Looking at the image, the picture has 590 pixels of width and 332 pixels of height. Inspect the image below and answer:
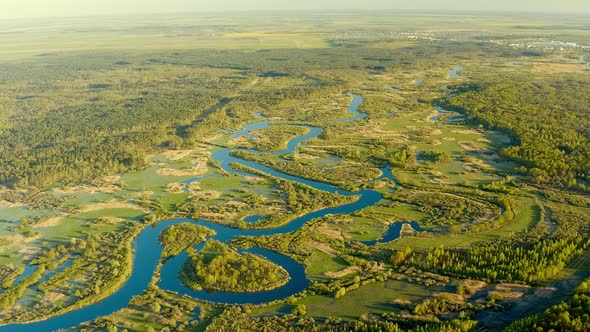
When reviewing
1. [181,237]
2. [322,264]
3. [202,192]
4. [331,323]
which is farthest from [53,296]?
[202,192]

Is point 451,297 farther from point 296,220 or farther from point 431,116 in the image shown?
point 431,116

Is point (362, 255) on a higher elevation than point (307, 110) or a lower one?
lower

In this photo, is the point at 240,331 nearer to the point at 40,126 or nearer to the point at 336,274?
the point at 336,274

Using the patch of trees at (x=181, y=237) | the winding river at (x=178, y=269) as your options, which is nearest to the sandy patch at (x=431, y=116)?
the winding river at (x=178, y=269)

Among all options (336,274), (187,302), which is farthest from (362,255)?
(187,302)

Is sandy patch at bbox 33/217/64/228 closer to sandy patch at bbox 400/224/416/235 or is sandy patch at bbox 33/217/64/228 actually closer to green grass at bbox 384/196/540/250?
green grass at bbox 384/196/540/250

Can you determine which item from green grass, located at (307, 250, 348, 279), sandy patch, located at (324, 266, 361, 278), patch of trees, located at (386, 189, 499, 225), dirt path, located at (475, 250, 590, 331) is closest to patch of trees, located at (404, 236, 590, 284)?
dirt path, located at (475, 250, 590, 331)

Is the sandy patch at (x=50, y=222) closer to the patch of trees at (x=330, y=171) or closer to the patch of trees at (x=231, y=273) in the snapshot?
the patch of trees at (x=231, y=273)

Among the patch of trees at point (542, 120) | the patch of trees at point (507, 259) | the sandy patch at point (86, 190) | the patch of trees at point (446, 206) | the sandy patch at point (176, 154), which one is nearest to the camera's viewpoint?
the patch of trees at point (507, 259)
